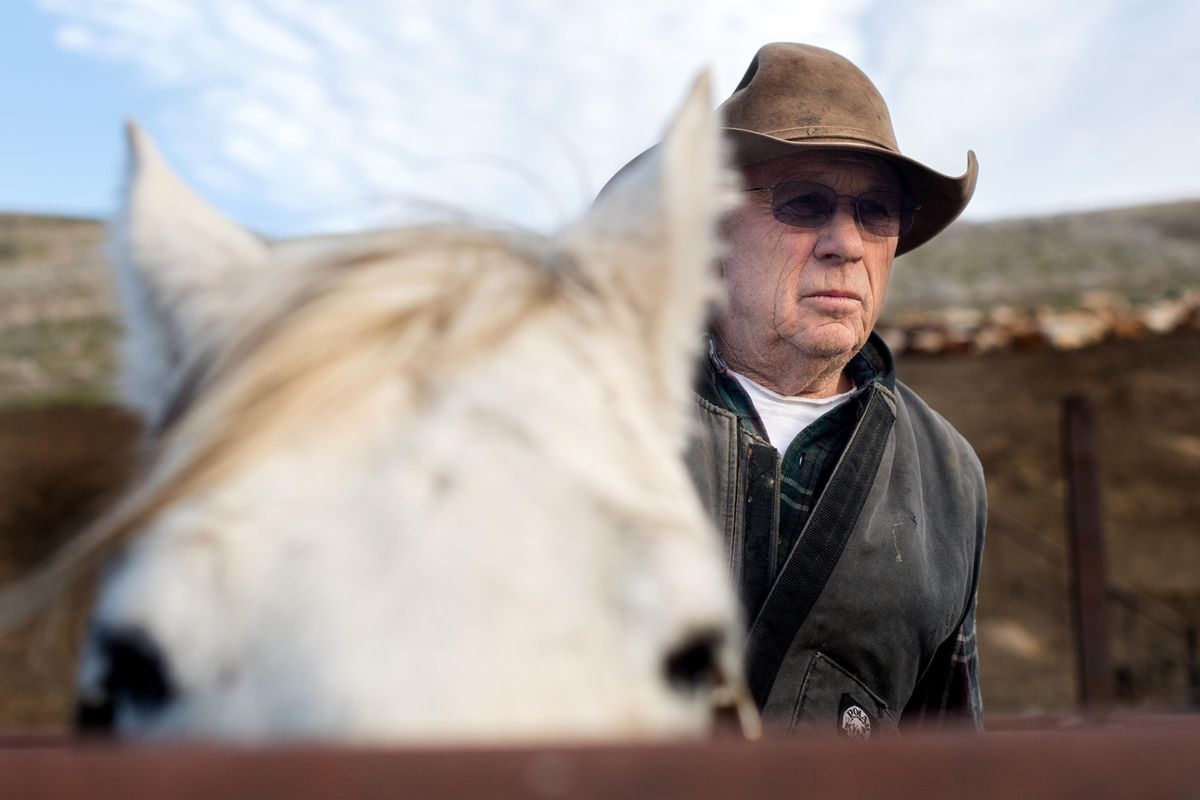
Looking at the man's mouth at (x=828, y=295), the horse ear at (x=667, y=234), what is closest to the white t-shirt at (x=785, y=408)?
the man's mouth at (x=828, y=295)

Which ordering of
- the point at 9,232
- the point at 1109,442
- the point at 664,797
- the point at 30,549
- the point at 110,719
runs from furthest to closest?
the point at 9,232, the point at 30,549, the point at 1109,442, the point at 110,719, the point at 664,797

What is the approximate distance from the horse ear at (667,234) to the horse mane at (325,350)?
0.32 feet

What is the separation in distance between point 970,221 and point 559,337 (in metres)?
33.4

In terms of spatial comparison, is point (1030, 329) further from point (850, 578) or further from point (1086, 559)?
point (850, 578)

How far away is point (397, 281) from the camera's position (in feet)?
4.32

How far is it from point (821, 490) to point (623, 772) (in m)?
1.99

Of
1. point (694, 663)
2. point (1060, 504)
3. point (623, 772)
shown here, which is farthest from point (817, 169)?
point (1060, 504)

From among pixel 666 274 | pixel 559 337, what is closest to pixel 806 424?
pixel 666 274

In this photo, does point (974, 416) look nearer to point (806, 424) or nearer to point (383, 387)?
point (806, 424)

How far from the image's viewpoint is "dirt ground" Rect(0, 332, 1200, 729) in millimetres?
9328

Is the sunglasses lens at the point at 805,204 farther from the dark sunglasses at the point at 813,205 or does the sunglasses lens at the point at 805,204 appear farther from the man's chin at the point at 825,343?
the man's chin at the point at 825,343

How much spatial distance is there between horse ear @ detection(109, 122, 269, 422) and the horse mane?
120 mm

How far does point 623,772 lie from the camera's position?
620 mm

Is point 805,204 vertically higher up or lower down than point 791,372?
higher up
